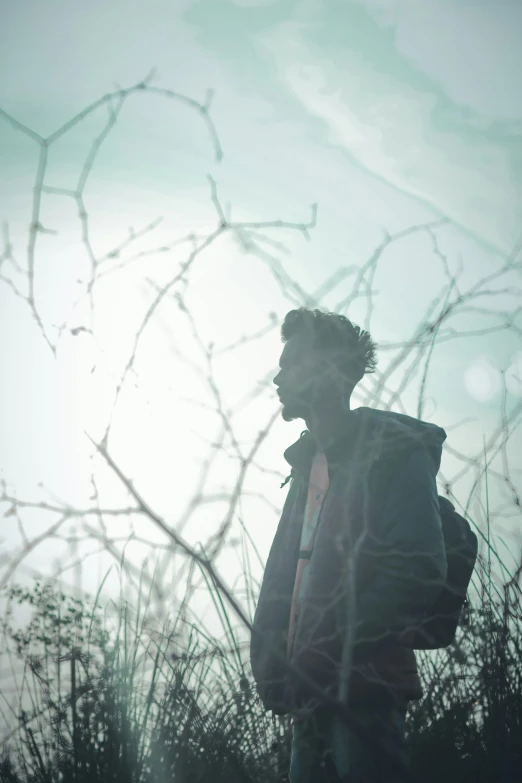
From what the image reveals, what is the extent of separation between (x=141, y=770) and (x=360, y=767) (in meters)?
0.66

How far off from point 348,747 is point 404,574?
1.81 ft

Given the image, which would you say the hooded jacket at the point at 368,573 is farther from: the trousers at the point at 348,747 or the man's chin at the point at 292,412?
the man's chin at the point at 292,412

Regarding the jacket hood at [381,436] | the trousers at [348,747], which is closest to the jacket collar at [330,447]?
the jacket hood at [381,436]

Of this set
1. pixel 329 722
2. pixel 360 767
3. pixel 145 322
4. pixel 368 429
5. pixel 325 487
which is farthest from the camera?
pixel 325 487

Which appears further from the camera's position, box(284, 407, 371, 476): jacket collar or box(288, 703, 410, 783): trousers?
box(284, 407, 371, 476): jacket collar

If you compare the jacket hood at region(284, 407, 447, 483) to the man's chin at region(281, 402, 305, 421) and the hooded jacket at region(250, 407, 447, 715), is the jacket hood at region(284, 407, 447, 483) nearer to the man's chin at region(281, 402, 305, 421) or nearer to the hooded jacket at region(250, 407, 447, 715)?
the hooded jacket at region(250, 407, 447, 715)

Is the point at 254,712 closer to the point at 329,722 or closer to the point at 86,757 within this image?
the point at 329,722

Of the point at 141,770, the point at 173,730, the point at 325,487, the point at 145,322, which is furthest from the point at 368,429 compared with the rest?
the point at 141,770

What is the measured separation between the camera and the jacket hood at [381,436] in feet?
5.60

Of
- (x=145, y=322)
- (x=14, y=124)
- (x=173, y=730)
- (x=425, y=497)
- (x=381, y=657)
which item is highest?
(x=14, y=124)

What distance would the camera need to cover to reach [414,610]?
4.72 feet

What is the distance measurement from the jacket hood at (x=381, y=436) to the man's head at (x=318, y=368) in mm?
118

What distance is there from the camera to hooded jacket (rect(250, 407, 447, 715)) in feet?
4.71

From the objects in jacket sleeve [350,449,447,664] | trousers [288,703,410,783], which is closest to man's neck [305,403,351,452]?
jacket sleeve [350,449,447,664]
